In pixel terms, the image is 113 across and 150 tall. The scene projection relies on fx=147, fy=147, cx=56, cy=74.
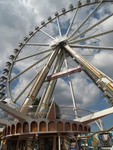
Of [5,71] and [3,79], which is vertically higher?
[5,71]

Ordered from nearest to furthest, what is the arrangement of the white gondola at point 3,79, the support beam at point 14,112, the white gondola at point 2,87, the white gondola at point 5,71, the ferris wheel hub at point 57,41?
the support beam at point 14,112 < the ferris wheel hub at point 57,41 < the white gondola at point 2,87 < the white gondola at point 3,79 < the white gondola at point 5,71

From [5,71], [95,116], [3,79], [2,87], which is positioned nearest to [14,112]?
[95,116]

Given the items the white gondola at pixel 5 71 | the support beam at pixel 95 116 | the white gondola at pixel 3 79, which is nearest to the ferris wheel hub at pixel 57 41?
the white gondola at pixel 5 71

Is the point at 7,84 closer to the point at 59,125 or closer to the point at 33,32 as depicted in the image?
the point at 33,32

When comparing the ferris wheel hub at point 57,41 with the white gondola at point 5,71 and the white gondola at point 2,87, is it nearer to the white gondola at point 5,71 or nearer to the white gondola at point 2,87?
the white gondola at point 5,71

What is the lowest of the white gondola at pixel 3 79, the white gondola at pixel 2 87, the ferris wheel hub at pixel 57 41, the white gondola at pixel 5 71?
the white gondola at pixel 2 87

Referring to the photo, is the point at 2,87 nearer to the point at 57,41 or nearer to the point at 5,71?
the point at 5,71

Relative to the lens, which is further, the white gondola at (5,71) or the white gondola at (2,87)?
the white gondola at (5,71)

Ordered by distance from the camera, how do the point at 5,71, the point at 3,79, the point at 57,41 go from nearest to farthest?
the point at 57,41 → the point at 3,79 → the point at 5,71

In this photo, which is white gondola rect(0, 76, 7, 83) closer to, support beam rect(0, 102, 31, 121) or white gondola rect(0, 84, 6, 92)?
white gondola rect(0, 84, 6, 92)

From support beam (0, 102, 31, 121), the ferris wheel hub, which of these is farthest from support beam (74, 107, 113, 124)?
the ferris wheel hub

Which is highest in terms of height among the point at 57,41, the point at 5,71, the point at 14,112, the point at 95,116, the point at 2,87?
the point at 57,41

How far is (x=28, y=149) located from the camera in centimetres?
1549

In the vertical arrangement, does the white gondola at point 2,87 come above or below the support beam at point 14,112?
above
